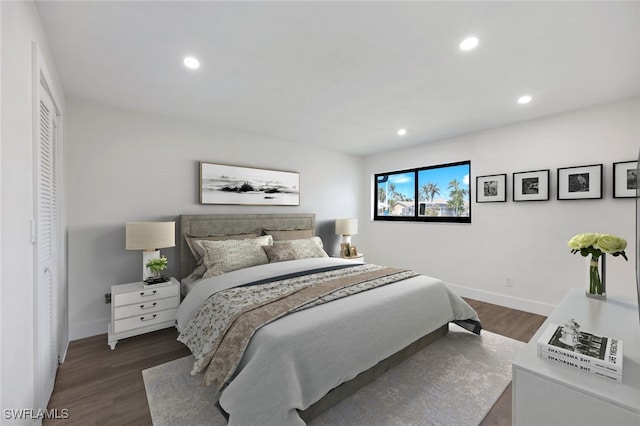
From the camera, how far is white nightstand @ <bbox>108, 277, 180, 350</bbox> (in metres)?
2.53

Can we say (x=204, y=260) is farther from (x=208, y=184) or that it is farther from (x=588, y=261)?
(x=588, y=261)

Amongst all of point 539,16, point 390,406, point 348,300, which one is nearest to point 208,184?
point 348,300

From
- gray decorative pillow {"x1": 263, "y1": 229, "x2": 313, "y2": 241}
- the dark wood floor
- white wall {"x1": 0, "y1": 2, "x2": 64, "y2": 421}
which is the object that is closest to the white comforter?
the dark wood floor

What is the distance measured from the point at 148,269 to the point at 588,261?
3.78 metres

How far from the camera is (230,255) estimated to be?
2.97 meters

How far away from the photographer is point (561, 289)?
3.17 metres

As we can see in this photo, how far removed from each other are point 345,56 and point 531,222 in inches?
121

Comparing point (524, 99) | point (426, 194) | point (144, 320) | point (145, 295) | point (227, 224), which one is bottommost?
point (144, 320)

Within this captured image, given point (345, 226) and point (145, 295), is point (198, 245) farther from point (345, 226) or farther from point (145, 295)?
point (345, 226)

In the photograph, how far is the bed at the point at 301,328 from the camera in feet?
4.83

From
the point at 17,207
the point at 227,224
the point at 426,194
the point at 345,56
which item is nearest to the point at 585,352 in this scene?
the point at 345,56

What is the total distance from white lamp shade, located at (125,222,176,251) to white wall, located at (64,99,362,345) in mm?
417

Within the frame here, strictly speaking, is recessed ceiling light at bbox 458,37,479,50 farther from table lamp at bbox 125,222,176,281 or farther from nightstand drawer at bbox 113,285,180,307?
nightstand drawer at bbox 113,285,180,307

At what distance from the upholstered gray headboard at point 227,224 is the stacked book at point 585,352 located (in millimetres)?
3237
